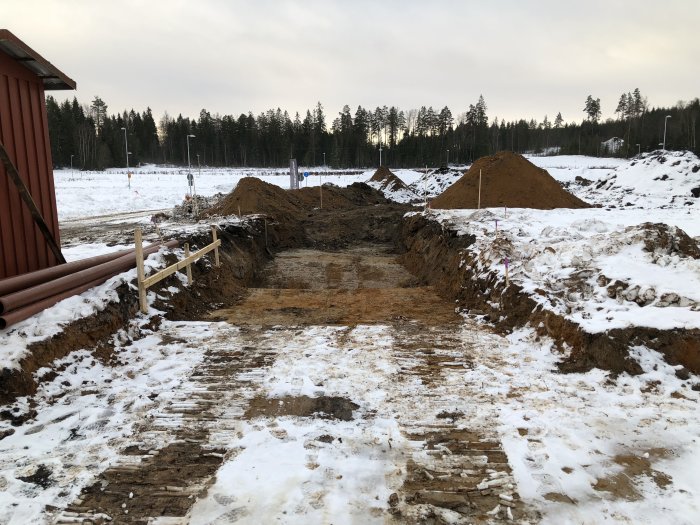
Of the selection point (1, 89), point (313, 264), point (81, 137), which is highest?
point (81, 137)

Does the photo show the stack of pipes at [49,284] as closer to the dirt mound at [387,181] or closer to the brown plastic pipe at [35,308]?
the brown plastic pipe at [35,308]

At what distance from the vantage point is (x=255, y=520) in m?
3.32

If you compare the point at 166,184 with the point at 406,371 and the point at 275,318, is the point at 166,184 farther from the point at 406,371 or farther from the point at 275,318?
the point at 406,371

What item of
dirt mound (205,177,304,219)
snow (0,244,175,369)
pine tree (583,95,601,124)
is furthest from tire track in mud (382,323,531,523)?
pine tree (583,95,601,124)

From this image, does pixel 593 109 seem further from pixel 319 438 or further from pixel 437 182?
pixel 319 438

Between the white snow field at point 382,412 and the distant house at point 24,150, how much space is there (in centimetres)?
116

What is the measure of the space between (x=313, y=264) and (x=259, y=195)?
875cm

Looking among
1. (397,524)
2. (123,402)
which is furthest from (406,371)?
(123,402)

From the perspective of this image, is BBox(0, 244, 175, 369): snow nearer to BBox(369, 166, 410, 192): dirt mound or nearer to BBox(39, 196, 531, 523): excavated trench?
BBox(39, 196, 531, 523): excavated trench

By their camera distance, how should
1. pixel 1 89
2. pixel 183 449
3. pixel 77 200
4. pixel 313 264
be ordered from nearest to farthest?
pixel 183 449
pixel 1 89
pixel 313 264
pixel 77 200

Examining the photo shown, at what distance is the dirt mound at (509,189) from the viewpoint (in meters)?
20.9

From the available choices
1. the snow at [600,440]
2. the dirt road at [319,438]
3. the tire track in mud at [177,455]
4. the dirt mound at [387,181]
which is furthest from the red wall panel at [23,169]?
the dirt mound at [387,181]

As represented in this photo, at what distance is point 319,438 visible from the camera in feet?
14.5

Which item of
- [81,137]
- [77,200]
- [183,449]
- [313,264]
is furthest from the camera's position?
[81,137]
